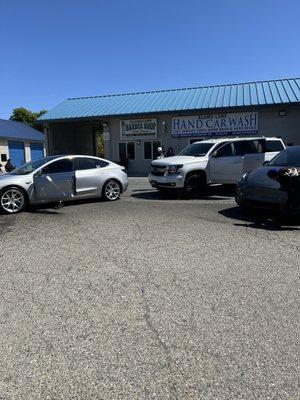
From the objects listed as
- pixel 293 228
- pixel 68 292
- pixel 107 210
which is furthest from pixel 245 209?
pixel 68 292

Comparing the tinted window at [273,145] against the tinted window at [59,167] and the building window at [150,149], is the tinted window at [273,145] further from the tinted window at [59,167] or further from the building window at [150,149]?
the building window at [150,149]

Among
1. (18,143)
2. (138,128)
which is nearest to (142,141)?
(138,128)

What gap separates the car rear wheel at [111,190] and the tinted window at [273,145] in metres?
5.48

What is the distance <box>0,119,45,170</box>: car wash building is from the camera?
39372 mm

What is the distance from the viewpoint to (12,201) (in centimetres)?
1018

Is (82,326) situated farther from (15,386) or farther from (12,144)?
(12,144)

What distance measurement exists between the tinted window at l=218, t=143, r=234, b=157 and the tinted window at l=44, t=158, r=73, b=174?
16.7 feet

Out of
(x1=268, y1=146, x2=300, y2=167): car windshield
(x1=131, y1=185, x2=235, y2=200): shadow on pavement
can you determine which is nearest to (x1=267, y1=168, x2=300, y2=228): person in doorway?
(x1=268, y1=146, x2=300, y2=167): car windshield

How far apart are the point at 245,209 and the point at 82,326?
6.81 metres

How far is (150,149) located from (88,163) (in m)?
15.6

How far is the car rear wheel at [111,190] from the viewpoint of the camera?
12250 mm

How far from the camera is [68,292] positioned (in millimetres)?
4711

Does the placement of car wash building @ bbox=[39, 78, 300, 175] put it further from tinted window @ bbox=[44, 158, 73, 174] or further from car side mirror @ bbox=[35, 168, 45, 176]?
car side mirror @ bbox=[35, 168, 45, 176]

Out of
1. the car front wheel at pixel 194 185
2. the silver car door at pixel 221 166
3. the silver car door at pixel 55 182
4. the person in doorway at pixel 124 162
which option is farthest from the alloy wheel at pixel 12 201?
the person in doorway at pixel 124 162
